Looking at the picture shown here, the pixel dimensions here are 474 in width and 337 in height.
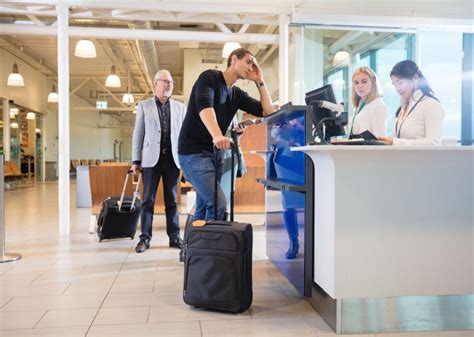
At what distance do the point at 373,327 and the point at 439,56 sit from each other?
6.21 meters

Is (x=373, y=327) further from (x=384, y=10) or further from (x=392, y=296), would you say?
(x=384, y=10)

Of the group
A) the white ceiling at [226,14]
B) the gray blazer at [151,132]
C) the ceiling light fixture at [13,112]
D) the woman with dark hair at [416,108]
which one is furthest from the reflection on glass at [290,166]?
the ceiling light fixture at [13,112]

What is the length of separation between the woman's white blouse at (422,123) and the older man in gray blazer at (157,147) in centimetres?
197

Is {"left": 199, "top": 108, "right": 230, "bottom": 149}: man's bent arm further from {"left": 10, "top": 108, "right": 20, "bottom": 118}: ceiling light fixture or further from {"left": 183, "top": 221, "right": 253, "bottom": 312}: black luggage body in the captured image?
{"left": 10, "top": 108, "right": 20, "bottom": 118}: ceiling light fixture

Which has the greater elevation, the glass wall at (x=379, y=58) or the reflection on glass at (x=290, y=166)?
the glass wall at (x=379, y=58)

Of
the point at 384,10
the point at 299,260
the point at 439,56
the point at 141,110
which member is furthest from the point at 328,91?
the point at 439,56

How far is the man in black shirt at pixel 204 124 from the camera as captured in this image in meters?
2.62

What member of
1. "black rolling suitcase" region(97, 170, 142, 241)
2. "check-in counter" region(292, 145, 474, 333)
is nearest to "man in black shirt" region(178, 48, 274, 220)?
"check-in counter" region(292, 145, 474, 333)

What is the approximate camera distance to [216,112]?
2740 millimetres

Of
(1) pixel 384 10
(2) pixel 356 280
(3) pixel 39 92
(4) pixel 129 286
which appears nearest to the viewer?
(2) pixel 356 280

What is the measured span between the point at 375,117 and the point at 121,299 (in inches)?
76.5

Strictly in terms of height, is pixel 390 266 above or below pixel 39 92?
below

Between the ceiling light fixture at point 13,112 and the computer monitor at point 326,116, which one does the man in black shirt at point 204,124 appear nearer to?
the computer monitor at point 326,116

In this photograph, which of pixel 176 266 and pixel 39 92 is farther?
pixel 39 92
